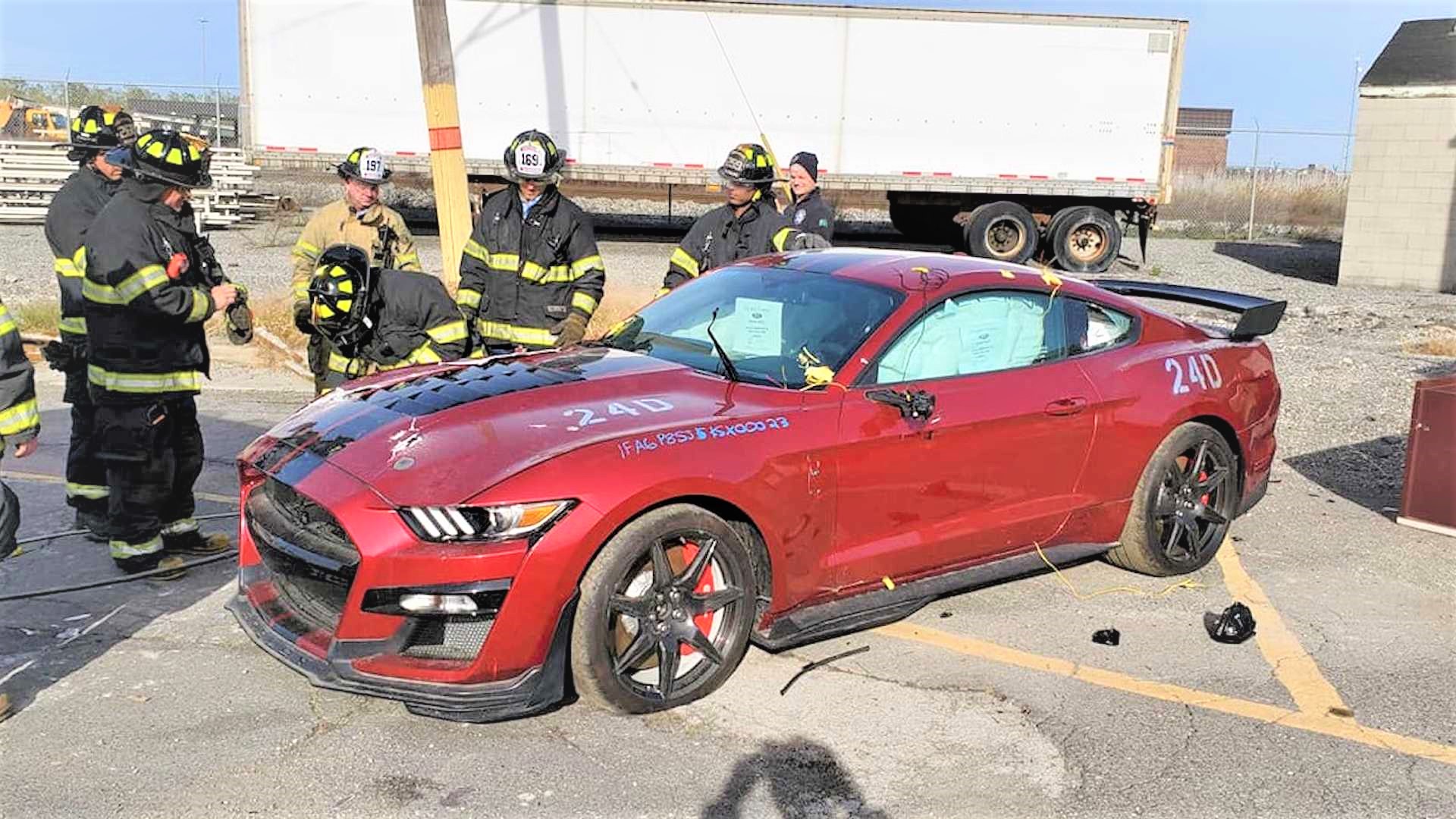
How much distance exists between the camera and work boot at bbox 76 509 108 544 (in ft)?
18.3

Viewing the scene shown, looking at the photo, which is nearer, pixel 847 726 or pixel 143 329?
pixel 847 726

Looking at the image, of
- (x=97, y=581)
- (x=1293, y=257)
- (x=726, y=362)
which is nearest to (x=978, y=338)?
(x=726, y=362)

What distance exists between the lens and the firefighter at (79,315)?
18.8ft

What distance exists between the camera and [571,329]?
6.23 meters

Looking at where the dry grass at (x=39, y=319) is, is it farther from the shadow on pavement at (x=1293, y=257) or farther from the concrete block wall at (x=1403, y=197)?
the concrete block wall at (x=1403, y=197)

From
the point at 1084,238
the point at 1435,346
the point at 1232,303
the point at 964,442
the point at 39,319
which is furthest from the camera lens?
the point at 1084,238

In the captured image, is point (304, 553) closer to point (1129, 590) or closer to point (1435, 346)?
point (1129, 590)

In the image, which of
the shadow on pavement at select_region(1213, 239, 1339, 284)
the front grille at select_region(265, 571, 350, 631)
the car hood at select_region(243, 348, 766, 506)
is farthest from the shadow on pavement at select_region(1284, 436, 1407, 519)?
the shadow on pavement at select_region(1213, 239, 1339, 284)

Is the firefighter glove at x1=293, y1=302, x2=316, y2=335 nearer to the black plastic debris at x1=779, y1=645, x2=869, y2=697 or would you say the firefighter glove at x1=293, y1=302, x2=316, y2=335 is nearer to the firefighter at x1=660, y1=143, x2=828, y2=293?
the firefighter at x1=660, y1=143, x2=828, y2=293

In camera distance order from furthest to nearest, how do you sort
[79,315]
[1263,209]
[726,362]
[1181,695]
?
[1263,209]
[79,315]
[726,362]
[1181,695]

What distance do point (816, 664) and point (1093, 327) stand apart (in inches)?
81.5

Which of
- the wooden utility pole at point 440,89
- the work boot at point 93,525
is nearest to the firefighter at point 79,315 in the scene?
the work boot at point 93,525

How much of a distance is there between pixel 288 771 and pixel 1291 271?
21.2 meters

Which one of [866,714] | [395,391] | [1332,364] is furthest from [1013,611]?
[1332,364]
